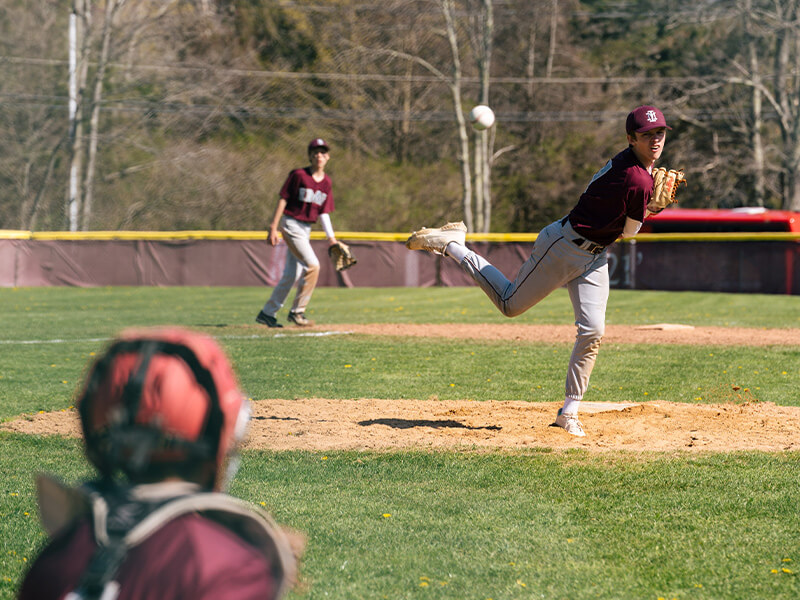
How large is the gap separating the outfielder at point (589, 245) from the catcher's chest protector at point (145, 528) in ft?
15.6

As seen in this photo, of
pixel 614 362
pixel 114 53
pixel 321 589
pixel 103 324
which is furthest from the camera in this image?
pixel 114 53

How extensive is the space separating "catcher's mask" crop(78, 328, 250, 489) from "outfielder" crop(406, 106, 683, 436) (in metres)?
4.74

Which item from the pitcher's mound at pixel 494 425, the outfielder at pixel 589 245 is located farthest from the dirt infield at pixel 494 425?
the outfielder at pixel 589 245

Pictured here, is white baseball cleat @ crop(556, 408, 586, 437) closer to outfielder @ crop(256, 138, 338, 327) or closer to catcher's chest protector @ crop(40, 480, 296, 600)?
catcher's chest protector @ crop(40, 480, 296, 600)

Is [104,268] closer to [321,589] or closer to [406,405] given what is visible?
[406,405]

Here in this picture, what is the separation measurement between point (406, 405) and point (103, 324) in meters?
8.24

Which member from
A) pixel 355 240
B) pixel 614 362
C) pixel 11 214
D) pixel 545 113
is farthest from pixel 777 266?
pixel 11 214

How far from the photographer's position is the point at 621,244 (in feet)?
85.0

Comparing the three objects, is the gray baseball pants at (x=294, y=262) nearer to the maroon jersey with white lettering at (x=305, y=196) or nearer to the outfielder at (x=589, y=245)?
the maroon jersey with white lettering at (x=305, y=196)

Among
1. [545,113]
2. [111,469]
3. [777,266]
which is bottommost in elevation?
[777,266]

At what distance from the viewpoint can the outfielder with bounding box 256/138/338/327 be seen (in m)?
12.8

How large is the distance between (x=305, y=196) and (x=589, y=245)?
286 inches

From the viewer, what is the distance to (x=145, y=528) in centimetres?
139

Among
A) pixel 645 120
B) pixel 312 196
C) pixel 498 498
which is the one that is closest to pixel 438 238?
pixel 645 120
